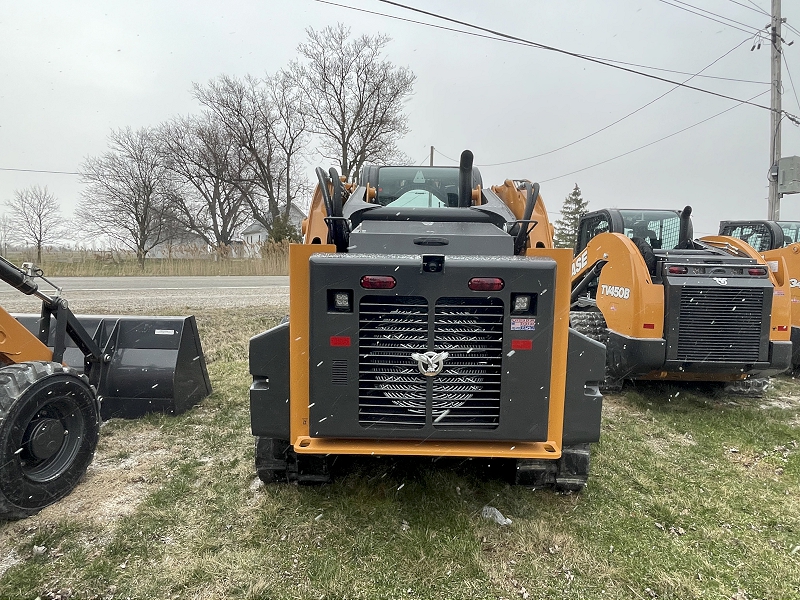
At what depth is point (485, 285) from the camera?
8.16 ft

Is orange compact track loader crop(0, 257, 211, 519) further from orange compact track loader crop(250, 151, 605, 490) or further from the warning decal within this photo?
the warning decal

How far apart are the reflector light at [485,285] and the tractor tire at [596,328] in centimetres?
318

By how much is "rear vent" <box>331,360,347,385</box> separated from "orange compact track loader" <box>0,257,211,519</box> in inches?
66.9

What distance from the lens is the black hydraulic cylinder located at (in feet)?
9.89

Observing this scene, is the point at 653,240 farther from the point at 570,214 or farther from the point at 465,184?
the point at 570,214

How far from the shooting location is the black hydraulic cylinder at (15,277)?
3016mm

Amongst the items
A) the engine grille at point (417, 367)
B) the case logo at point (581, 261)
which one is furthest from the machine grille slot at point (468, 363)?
the case logo at point (581, 261)

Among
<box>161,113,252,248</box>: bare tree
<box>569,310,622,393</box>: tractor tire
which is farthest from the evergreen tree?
<box>569,310,622,393</box>: tractor tire

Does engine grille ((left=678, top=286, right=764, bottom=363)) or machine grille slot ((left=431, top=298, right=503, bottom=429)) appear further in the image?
engine grille ((left=678, top=286, right=764, bottom=363))

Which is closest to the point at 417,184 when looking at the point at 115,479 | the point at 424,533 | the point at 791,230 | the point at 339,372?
the point at 339,372

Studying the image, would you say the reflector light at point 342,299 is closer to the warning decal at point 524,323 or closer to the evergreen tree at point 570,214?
the warning decal at point 524,323

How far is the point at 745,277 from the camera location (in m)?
4.81

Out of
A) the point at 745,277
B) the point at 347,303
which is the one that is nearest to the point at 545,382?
the point at 347,303

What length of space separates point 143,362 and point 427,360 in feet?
9.98
